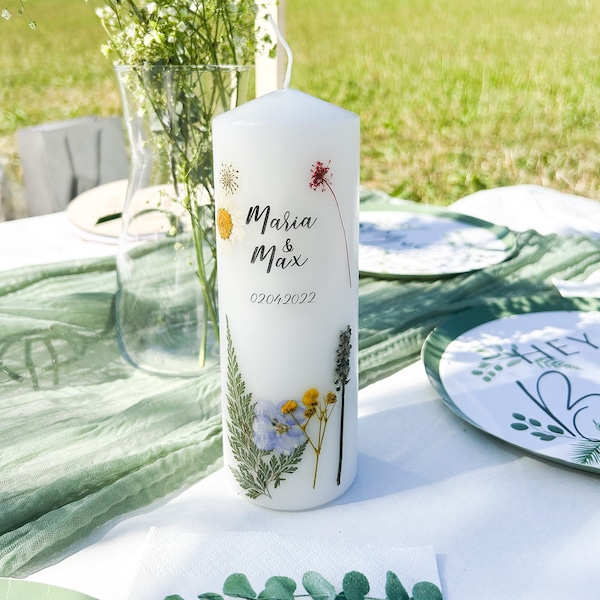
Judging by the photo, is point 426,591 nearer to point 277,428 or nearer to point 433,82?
point 277,428

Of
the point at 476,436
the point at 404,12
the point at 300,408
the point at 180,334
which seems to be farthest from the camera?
the point at 404,12

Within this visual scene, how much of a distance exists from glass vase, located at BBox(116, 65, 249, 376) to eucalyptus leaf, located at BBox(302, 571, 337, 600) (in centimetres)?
31

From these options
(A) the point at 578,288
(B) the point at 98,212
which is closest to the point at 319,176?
(A) the point at 578,288

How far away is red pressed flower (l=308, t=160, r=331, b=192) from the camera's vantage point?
516 millimetres

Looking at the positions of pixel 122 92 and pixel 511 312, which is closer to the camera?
pixel 122 92

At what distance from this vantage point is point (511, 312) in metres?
0.88

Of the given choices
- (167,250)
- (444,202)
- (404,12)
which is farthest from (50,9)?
(167,250)

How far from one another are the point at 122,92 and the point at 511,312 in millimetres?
485

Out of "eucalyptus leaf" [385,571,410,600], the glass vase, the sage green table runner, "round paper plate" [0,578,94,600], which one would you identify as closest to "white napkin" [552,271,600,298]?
the sage green table runner

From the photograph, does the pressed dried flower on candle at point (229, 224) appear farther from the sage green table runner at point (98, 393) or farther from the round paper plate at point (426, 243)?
the round paper plate at point (426, 243)

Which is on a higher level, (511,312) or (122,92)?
(122,92)

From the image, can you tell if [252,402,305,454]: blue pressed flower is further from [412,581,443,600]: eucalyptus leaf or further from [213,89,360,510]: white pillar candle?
[412,581,443,600]: eucalyptus leaf

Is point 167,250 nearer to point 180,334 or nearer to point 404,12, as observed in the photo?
point 180,334

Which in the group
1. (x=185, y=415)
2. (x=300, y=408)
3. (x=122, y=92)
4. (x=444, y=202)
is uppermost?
(x=122, y=92)
